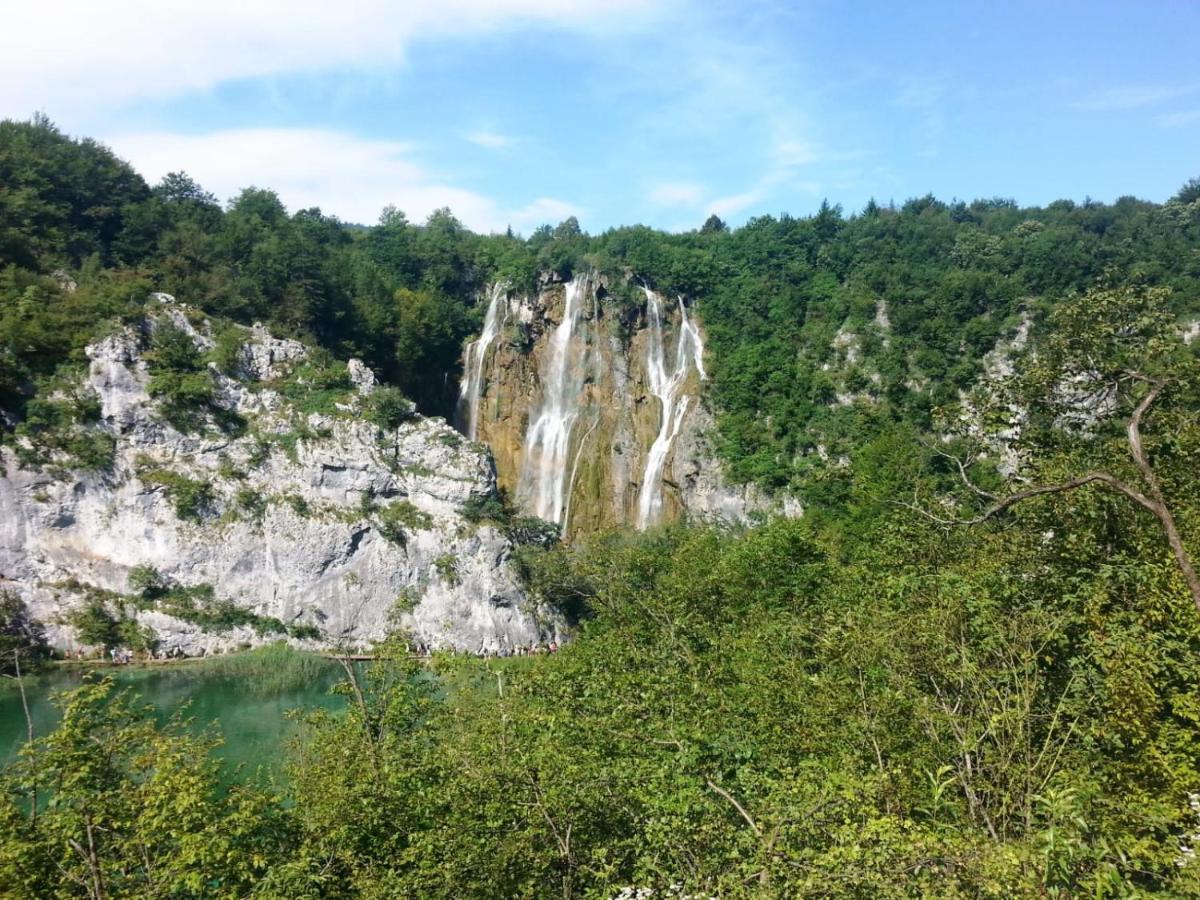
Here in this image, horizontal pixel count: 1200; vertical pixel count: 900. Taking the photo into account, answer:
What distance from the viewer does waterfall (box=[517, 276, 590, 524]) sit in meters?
46.7

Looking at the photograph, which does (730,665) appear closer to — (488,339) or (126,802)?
(126,802)

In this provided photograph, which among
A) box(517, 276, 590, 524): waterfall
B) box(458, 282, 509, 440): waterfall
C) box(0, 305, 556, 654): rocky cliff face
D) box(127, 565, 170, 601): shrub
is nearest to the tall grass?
box(0, 305, 556, 654): rocky cliff face

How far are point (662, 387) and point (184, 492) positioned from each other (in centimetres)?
2698

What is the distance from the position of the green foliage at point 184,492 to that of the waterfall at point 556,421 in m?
16.9

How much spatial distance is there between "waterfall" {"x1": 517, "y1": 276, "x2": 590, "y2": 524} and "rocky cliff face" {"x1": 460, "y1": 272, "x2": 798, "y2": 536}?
7 centimetres

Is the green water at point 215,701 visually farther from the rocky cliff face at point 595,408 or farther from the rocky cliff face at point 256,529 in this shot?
the rocky cliff face at point 595,408

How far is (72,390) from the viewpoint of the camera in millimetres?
37125

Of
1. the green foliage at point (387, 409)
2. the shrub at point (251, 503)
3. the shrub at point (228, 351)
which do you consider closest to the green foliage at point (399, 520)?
the green foliage at point (387, 409)

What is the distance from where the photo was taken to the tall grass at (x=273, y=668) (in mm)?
30516

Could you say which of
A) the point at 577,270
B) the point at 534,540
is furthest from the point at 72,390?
the point at 577,270

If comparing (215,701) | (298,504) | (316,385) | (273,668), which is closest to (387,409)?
(316,385)

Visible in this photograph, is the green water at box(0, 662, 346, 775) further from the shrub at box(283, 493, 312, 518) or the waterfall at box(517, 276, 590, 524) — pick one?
the waterfall at box(517, 276, 590, 524)

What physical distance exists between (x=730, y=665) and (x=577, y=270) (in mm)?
41055

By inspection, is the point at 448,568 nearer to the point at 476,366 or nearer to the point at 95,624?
the point at 95,624
